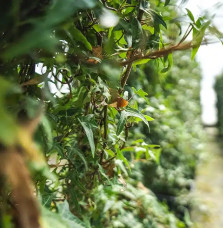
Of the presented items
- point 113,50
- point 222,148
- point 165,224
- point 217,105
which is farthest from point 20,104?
point 217,105

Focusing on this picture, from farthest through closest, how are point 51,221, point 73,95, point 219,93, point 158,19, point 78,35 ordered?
point 219,93, point 73,95, point 158,19, point 78,35, point 51,221

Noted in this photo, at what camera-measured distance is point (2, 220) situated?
391mm

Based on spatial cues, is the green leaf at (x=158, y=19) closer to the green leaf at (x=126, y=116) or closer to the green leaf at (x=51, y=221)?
the green leaf at (x=126, y=116)

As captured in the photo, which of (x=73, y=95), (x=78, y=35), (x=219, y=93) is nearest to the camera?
(x=78, y=35)

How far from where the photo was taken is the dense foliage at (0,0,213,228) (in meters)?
0.36

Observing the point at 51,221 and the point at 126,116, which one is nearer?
the point at 51,221

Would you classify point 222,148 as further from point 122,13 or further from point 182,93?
point 122,13

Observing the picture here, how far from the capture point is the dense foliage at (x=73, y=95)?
0.36 m

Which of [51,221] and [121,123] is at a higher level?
[121,123]

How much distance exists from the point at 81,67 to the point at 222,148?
8803 millimetres

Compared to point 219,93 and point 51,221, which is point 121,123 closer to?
point 51,221

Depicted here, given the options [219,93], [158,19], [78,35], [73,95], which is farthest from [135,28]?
[219,93]

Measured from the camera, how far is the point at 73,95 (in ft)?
3.63

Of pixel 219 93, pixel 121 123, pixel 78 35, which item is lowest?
pixel 121 123
